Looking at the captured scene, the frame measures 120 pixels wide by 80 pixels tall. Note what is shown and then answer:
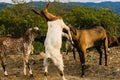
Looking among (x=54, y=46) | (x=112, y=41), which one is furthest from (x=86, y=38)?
(x=54, y=46)

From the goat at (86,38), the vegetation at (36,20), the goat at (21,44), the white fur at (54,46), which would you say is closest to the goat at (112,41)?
the goat at (86,38)

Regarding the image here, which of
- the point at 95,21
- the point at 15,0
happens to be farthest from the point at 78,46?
the point at 15,0

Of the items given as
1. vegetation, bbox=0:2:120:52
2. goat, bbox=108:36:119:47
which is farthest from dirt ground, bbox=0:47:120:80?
vegetation, bbox=0:2:120:52

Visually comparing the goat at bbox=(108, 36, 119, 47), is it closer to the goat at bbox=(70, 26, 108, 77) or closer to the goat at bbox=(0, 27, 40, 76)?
the goat at bbox=(70, 26, 108, 77)

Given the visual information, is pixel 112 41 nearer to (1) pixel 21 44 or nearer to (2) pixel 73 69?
(2) pixel 73 69

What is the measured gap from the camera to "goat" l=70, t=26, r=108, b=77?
11.4m

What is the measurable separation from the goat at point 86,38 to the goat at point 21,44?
3.71 ft

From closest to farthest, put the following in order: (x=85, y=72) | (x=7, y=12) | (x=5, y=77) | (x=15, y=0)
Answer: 1. (x=5, y=77)
2. (x=85, y=72)
3. (x=7, y=12)
4. (x=15, y=0)

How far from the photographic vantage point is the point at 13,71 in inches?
471

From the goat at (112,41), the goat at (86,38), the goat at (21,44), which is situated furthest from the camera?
the goat at (112,41)

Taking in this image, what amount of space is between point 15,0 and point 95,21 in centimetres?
945

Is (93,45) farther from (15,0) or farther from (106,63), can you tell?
(15,0)

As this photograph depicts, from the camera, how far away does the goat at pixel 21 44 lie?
11.1 meters

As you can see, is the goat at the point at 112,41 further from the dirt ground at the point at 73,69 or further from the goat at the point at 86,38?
the goat at the point at 86,38
